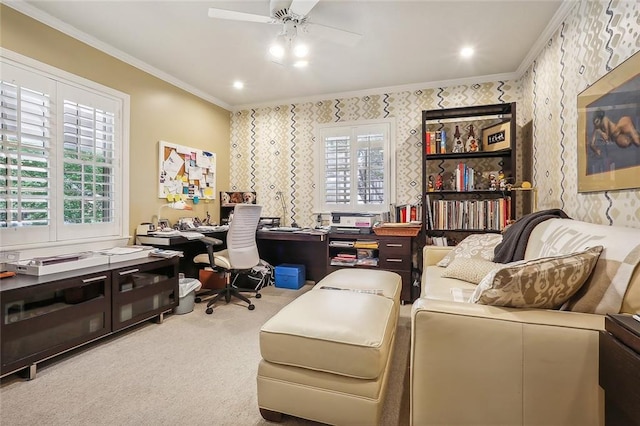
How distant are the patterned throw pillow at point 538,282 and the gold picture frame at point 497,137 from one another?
7.41ft

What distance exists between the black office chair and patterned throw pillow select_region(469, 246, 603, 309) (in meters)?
2.33

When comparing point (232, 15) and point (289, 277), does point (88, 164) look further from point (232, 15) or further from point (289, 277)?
point (289, 277)

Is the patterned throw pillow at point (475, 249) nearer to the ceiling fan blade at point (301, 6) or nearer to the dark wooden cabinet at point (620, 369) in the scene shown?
the dark wooden cabinet at point (620, 369)

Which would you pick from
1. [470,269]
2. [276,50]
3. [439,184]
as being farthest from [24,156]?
[439,184]

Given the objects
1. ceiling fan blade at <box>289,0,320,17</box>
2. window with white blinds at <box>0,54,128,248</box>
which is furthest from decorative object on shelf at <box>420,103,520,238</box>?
window with white blinds at <box>0,54,128,248</box>

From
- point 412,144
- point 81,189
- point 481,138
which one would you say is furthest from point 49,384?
point 481,138

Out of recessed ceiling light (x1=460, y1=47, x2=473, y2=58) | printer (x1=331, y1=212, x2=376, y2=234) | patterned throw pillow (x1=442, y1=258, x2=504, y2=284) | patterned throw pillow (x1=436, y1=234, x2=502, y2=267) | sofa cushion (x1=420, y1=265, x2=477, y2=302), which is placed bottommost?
sofa cushion (x1=420, y1=265, x2=477, y2=302)

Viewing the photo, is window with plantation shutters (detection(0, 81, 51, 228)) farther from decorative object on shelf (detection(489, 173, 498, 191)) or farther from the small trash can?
decorative object on shelf (detection(489, 173, 498, 191))

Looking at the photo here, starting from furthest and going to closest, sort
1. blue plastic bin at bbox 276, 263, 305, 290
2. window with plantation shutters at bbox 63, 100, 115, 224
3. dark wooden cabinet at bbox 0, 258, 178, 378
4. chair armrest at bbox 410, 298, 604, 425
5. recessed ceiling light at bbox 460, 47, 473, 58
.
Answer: blue plastic bin at bbox 276, 263, 305, 290
recessed ceiling light at bbox 460, 47, 473, 58
window with plantation shutters at bbox 63, 100, 115, 224
dark wooden cabinet at bbox 0, 258, 178, 378
chair armrest at bbox 410, 298, 604, 425

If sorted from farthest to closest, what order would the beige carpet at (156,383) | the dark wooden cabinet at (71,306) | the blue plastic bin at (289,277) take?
the blue plastic bin at (289,277)
the dark wooden cabinet at (71,306)
the beige carpet at (156,383)

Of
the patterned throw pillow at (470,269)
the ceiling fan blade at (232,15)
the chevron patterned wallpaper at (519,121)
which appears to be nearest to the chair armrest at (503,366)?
the chevron patterned wallpaper at (519,121)

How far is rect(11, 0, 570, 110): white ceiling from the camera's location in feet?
7.50

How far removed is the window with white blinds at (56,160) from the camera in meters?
2.19

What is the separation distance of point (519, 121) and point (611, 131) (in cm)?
184
